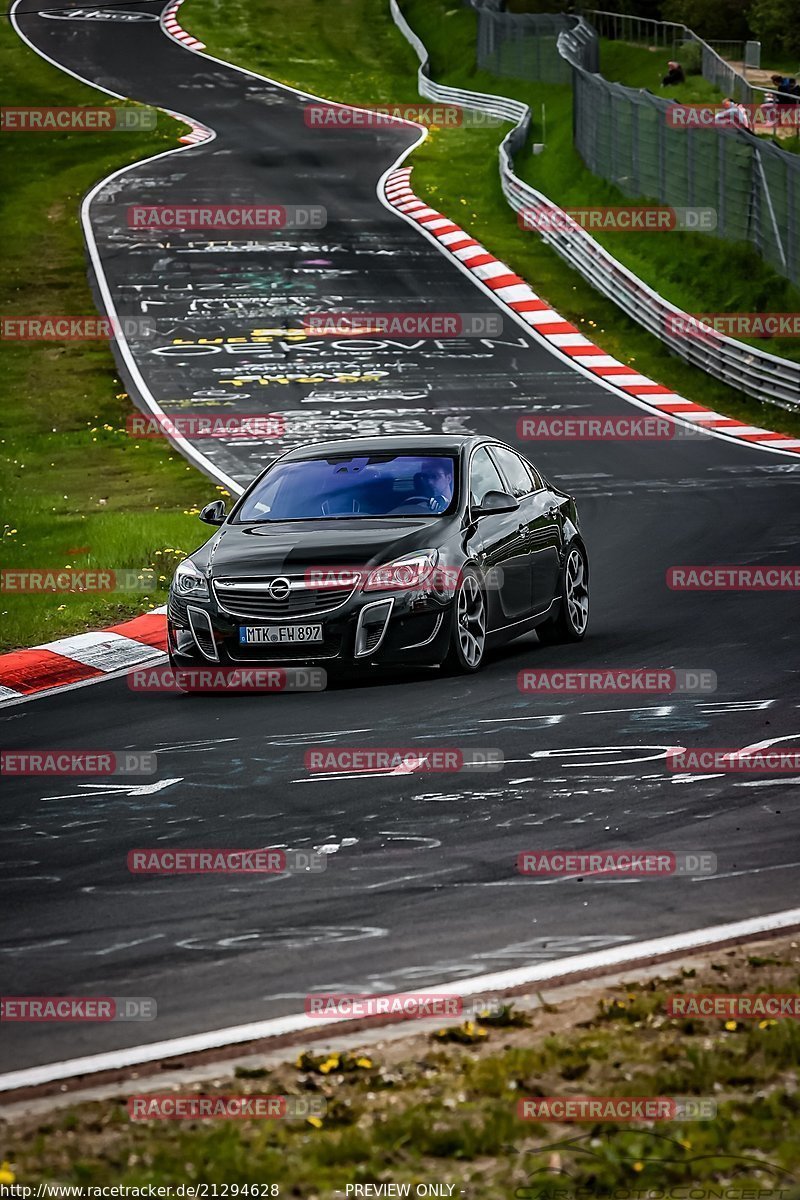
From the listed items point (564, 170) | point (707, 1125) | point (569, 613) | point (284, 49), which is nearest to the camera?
point (707, 1125)

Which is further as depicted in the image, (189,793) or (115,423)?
(115,423)

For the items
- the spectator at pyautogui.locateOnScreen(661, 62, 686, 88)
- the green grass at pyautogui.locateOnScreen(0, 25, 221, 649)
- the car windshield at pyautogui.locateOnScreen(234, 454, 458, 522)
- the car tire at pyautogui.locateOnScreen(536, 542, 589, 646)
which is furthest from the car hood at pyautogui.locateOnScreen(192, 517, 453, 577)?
the spectator at pyautogui.locateOnScreen(661, 62, 686, 88)

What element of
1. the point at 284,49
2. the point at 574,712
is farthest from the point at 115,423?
the point at 284,49

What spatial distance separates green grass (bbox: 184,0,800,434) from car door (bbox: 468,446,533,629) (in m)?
12.9

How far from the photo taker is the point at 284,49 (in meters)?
62.3

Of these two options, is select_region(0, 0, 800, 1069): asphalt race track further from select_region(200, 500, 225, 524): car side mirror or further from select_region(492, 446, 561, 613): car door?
select_region(200, 500, 225, 524): car side mirror

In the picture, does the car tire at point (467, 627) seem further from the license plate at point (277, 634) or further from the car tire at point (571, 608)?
the car tire at point (571, 608)

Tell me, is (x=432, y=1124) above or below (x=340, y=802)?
above

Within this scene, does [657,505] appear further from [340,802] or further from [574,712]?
[340,802]

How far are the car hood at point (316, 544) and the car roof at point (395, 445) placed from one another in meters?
0.91

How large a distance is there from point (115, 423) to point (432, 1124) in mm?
21518

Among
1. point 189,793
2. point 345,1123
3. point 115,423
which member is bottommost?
point 115,423

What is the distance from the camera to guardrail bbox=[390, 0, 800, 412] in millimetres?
26531

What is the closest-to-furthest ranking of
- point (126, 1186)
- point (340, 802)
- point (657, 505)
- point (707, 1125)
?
point (126, 1186) → point (707, 1125) → point (340, 802) → point (657, 505)
